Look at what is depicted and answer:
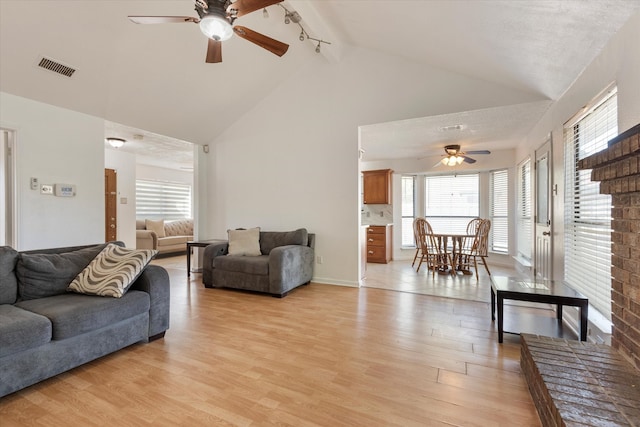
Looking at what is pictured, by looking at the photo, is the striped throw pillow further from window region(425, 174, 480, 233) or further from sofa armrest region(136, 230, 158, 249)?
window region(425, 174, 480, 233)

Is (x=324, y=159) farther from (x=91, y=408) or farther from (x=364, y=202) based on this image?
(x=91, y=408)

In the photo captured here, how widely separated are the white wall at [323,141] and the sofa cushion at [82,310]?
8.95ft

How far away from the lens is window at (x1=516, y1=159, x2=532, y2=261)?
487 centimetres

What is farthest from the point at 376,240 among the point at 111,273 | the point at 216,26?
the point at 216,26

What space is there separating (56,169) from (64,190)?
275 millimetres

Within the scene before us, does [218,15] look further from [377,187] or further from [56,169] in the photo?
[377,187]

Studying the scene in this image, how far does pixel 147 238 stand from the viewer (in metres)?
7.18

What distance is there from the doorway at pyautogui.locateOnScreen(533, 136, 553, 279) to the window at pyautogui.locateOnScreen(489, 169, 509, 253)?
2059 mm

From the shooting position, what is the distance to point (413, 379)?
6.39ft

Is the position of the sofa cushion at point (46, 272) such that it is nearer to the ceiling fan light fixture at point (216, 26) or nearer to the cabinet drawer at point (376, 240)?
the ceiling fan light fixture at point (216, 26)

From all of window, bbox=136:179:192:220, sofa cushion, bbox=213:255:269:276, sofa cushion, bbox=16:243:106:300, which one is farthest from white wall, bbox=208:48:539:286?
window, bbox=136:179:192:220

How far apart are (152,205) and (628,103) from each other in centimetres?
965

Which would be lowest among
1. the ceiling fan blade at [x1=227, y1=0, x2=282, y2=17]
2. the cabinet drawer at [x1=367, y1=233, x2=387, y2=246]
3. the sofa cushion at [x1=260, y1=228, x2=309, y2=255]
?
the cabinet drawer at [x1=367, y1=233, x2=387, y2=246]

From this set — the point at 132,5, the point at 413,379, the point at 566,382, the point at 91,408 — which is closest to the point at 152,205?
the point at 132,5
